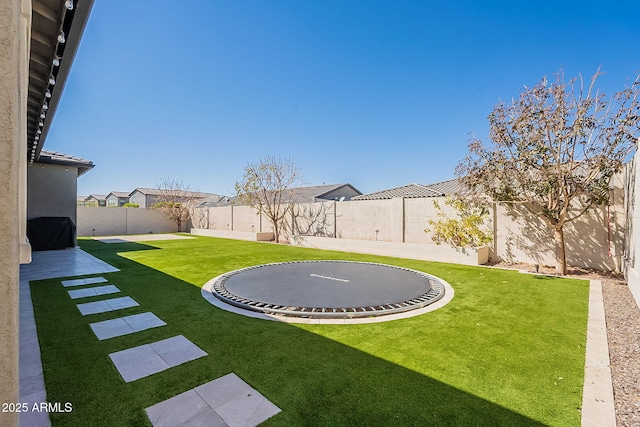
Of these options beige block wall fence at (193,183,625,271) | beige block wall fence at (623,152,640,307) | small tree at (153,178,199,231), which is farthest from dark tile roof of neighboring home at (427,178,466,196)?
small tree at (153,178,199,231)

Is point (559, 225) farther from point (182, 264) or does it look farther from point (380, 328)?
point (182, 264)

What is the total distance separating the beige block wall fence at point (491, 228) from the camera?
714 cm

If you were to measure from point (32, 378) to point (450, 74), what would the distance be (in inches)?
481

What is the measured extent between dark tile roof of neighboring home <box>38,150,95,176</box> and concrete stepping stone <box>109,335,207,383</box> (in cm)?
1214

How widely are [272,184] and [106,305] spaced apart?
10945 millimetres

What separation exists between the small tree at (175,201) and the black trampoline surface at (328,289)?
1754 centimetres

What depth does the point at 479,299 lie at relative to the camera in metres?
5.20

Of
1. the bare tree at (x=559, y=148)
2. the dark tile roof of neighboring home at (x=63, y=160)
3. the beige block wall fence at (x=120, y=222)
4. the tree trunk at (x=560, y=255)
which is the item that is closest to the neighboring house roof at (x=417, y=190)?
the bare tree at (x=559, y=148)

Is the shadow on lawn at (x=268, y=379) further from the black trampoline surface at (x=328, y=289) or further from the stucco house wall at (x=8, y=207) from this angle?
the stucco house wall at (x=8, y=207)

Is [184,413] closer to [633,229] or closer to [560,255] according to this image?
[633,229]

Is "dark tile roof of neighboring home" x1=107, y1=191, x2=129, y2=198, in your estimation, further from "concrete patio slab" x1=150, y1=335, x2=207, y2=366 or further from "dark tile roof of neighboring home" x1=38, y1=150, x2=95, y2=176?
"concrete patio slab" x1=150, y1=335, x2=207, y2=366

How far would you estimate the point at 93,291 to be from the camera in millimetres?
5602

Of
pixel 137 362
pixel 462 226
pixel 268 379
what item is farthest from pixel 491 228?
pixel 137 362

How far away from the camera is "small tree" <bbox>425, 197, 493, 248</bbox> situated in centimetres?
898
